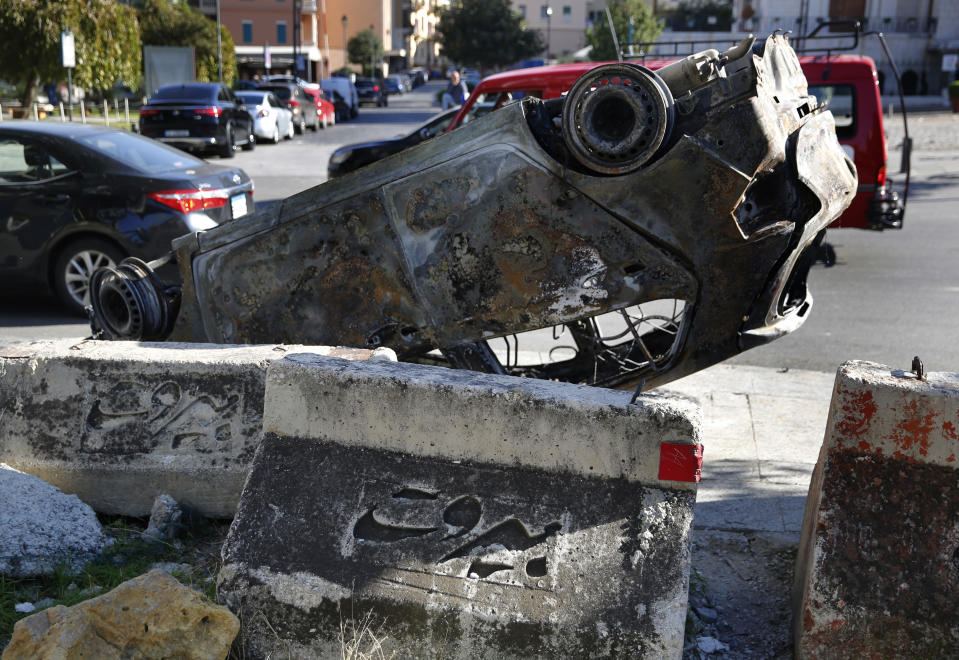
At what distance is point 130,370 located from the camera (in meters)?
4.47

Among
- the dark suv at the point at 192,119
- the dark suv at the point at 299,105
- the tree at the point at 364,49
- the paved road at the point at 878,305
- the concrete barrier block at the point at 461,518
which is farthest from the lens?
the tree at the point at 364,49

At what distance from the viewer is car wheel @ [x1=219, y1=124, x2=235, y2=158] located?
2211cm

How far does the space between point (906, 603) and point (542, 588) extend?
120cm

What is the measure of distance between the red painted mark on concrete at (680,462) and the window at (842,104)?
8.29 meters

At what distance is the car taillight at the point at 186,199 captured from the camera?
329 inches

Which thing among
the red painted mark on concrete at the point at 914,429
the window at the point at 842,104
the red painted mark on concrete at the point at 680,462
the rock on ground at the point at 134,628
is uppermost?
the window at the point at 842,104

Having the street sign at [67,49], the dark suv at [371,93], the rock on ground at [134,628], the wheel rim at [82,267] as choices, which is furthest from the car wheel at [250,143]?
the dark suv at [371,93]

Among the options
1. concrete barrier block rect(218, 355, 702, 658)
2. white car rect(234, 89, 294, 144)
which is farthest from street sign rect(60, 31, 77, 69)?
concrete barrier block rect(218, 355, 702, 658)

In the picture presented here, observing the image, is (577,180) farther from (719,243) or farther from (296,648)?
(296,648)

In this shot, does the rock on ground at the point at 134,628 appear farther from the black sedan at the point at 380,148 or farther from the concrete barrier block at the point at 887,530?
the black sedan at the point at 380,148

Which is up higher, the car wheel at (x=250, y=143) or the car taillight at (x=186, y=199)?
the car taillight at (x=186, y=199)

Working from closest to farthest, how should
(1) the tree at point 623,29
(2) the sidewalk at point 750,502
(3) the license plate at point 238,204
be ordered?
(2) the sidewalk at point 750,502 → (3) the license plate at point 238,204 → (1) the tree at point 623,29

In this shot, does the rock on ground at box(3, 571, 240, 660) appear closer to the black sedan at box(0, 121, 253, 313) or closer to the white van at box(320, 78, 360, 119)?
the black sedan at box(0, 121, 253, 313)

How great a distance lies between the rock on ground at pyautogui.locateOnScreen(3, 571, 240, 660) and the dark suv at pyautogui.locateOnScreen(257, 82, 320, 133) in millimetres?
27246
